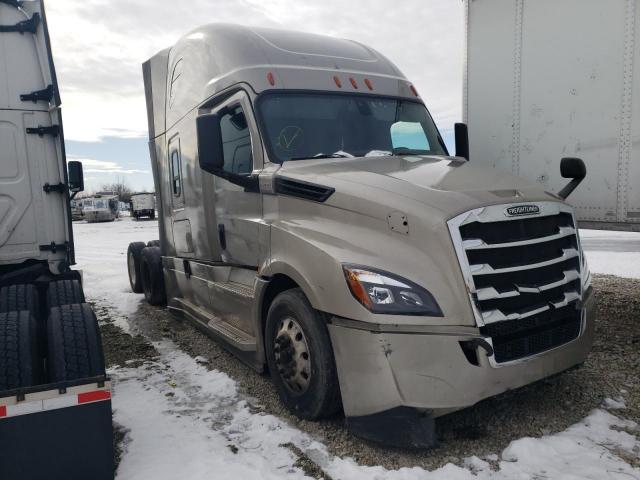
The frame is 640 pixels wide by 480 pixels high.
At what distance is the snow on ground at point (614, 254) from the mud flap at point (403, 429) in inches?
326

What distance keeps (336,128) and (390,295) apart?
196 cm

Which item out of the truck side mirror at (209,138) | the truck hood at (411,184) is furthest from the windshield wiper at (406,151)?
the truck side mirror at (209,138)

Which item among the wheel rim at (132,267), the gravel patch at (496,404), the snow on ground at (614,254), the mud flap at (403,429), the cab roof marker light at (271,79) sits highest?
the cab roof marker light at (271,79)

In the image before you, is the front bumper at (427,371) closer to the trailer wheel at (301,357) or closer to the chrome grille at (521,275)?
the chrome grille at (521,275)

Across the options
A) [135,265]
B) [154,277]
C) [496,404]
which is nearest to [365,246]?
[496,404]

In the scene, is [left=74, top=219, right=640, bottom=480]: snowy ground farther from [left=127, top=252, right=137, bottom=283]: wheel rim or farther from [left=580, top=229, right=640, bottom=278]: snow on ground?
[left=580, top=229, right=640, bottom=278]: snow on ground

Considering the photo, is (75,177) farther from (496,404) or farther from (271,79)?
(496,404)

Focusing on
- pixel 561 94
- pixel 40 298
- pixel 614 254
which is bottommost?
pixel 614 254

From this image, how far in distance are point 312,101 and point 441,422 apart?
9.34 feet

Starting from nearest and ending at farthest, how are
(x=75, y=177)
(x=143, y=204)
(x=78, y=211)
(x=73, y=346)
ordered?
(x=73, y=346) → (x=75, y=177) → (x=143, y=204) → (x=78, y=211)

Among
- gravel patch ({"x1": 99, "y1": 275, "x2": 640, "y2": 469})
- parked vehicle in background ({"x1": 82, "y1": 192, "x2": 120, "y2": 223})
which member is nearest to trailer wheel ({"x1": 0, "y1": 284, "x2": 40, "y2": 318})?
gravel patch ({"x1": 99, "y1": 275, "x2": 640, "y2": 469})

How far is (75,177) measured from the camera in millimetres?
5129

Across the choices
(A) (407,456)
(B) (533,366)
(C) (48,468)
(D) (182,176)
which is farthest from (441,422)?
(D) (182,176)

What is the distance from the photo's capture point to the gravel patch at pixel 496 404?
3.23 m
